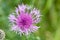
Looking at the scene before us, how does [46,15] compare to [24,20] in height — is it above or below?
above

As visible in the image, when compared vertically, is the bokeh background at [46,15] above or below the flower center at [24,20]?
above

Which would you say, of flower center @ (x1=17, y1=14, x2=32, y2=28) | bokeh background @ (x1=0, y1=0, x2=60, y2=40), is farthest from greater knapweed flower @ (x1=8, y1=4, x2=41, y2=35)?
bokeh background @ (x1=0, y1=0, x2=60, y2=40)

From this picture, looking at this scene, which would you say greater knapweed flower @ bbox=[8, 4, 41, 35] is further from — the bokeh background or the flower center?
the bokeh background

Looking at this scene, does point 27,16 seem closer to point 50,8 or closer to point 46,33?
point 46,33

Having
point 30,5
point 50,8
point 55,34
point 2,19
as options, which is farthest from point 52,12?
point 30,5

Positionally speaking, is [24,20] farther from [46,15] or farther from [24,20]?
[46,15]

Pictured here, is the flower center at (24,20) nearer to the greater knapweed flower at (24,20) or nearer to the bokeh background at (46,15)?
the greater knapweed flower at (24,20)

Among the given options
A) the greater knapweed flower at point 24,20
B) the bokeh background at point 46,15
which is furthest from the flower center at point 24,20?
the bokeh background at point 46,15

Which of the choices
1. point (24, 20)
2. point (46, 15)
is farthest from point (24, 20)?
point (46, 15)
